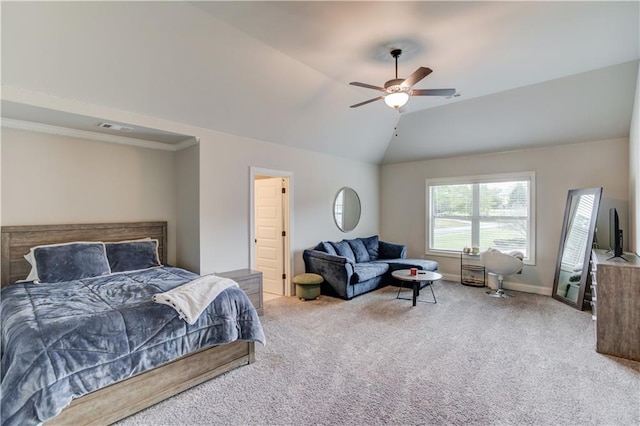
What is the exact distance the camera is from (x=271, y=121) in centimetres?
459

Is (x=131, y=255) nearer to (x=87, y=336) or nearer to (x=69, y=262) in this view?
(x=69, y=262)

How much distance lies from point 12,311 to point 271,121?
3.47 meters

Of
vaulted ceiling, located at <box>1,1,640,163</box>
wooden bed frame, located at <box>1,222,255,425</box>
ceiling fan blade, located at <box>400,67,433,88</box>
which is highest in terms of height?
vaulted ceiling, located at <box>1,1,640,163</box>

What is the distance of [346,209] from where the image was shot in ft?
21.3

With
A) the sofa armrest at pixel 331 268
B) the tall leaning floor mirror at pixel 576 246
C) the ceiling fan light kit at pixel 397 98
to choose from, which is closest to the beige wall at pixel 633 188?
the tall leaning floor mirror at pixel 576 246

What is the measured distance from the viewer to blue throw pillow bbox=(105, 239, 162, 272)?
3790mm

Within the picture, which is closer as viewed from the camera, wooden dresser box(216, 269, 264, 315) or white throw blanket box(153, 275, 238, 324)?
white throw blanket box(153, 275, 238, 324)

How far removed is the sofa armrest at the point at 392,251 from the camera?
20.8 ft

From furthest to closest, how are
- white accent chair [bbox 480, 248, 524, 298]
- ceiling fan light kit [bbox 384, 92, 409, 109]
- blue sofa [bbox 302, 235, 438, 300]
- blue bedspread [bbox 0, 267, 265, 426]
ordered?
white accent chair [bbox 480, 248, 524, 298]
blue sofa [bbox 302, 235, 438, 300]
ceiling fan light kit [bbox 384, 92, 409, 109]
blue bedspread [bbox 0, 267, 265, 426]

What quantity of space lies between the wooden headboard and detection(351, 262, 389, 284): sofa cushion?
3176mm

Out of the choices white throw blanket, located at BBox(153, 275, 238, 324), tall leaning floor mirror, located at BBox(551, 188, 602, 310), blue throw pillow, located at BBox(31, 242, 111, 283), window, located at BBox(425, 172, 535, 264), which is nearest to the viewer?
white throw blanket, located at BBox(153, 275, 238, 324)

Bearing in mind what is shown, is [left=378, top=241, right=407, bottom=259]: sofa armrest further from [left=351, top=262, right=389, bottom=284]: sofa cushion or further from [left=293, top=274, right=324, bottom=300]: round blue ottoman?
[left=293, top=274, right=324, bottom=300]: round blue ottoman

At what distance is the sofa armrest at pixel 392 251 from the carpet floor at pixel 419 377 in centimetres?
212

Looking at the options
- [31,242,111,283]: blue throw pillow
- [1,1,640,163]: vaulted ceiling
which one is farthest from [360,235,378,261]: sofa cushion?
[31,242,111,283]: blue throw pillow
